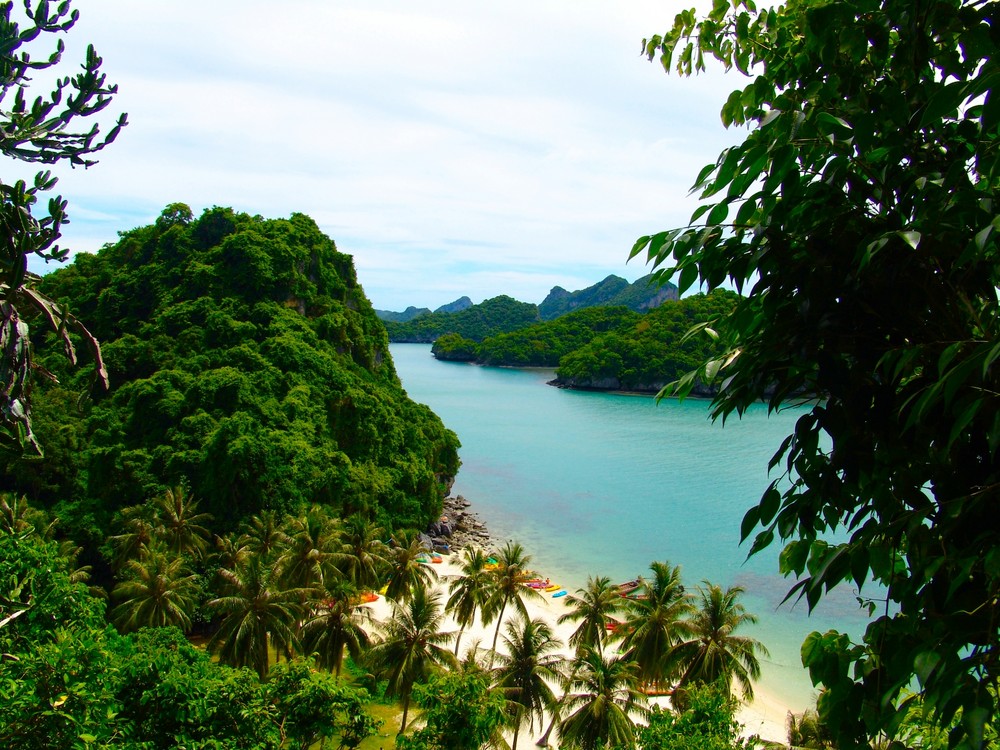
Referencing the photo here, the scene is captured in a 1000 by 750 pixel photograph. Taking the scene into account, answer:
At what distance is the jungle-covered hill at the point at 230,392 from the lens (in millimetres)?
23047

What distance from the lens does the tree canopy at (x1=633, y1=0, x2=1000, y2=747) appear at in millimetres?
1613

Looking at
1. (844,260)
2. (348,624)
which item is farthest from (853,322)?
(348,624)

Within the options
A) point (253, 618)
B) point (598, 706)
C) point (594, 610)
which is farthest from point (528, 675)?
point (253, 618)

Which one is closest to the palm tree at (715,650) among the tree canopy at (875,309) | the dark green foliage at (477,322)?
the tree canopy at (875,309)

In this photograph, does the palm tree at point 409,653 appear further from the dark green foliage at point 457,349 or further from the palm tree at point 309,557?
the dark green foliage at point 457,349

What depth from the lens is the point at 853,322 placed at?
1888 mm

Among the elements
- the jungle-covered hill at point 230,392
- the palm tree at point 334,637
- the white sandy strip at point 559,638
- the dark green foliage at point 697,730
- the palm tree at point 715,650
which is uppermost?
the jungle-covered hill at point 230,392

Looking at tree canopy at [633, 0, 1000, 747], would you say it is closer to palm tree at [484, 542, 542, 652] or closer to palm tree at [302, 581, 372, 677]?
palm tree at [302, 581, 372, 677]

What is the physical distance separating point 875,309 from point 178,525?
21.5 metres

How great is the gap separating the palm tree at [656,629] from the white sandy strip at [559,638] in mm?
1447

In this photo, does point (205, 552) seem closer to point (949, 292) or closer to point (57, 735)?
point (57, 735)

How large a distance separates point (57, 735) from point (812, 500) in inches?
284

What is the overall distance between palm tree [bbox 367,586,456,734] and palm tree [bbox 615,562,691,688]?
4277 mm

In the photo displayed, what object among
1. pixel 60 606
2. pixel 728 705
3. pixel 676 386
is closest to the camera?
pixel 676 386
